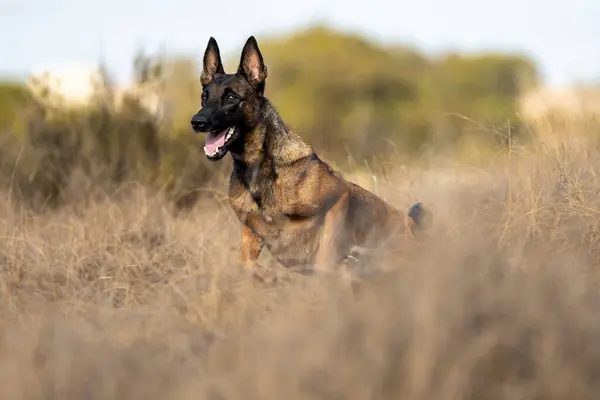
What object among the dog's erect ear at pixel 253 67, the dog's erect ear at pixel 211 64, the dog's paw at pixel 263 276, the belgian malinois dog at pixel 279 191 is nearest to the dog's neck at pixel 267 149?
the belgian malinois dog at pixel 279 191

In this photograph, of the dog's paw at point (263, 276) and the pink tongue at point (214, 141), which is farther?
the pink tongue at point (214, 141)

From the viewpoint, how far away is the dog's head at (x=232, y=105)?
19.5 feet

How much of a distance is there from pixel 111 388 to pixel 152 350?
446 mm

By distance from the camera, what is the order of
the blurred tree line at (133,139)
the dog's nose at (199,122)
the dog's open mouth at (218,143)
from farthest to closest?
the blurred tree line at (133,139)
the dog's open mouth at (218,143)
the dog's nose at (199,122)

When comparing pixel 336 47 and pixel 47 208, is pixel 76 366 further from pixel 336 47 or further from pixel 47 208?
pixel 336 47

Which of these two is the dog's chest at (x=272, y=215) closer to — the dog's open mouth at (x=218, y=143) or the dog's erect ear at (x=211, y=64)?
the dog's open mouth at (x=218, y=143)

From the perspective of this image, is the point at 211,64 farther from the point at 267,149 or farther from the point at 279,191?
the point at 279,191

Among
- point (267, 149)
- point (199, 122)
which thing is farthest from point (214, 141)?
point (267, 149)

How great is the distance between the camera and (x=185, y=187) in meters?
9.65

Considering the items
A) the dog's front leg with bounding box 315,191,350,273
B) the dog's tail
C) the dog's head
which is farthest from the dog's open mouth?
the dog's tail

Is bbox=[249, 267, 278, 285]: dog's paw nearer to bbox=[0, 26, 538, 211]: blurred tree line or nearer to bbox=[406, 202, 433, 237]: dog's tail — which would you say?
bbox=[406, 202, 433, 237]: dog's tail

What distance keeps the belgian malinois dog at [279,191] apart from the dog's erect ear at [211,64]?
0.27 metres

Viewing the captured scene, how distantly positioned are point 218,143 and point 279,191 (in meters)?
0.55

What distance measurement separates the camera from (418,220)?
19.7ft
